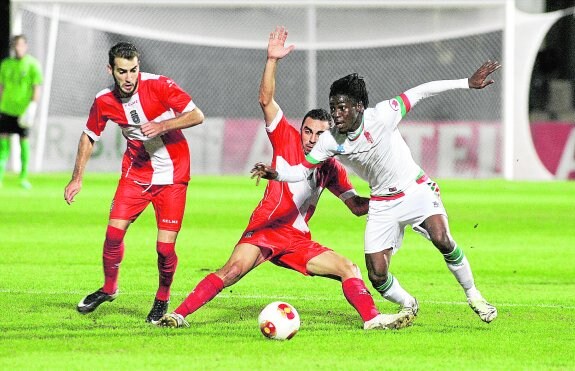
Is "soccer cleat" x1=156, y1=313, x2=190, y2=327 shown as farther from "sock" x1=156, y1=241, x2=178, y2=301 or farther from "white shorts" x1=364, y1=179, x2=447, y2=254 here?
"white shorts" x1=364, y1=179, x2=447, y2=254

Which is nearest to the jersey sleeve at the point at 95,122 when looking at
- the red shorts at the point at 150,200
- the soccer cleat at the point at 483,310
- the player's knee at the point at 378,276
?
the red shorts at the point at 150,200

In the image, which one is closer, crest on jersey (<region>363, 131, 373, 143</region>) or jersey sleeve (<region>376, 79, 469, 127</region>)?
crest on jersey (<region>363, 131, 373, 143</region>)

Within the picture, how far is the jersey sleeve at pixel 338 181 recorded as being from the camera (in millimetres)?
7934

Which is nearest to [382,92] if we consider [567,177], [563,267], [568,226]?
[567,177]

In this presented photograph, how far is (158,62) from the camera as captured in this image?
2922 centimetres

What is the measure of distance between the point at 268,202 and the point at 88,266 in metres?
3.97

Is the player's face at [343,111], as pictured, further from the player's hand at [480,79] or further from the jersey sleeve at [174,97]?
the jersey sleeve at [174,97]

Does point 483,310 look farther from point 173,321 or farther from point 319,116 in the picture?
point 173,321

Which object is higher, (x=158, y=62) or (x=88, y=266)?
(x=158, y=62)

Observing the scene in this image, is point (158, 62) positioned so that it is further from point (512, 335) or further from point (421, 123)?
point (512, 335)

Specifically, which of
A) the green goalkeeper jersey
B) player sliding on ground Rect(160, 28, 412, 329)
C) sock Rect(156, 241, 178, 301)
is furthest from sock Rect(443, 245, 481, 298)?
the green goalkeeper jersey

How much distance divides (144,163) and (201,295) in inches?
49.2

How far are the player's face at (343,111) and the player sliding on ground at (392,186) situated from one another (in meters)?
0.03

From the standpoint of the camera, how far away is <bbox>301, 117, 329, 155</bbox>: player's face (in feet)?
25.6
